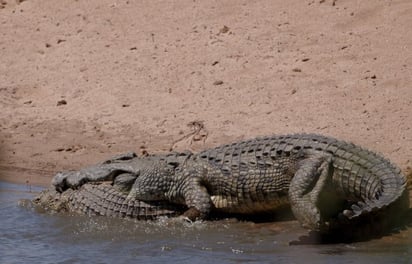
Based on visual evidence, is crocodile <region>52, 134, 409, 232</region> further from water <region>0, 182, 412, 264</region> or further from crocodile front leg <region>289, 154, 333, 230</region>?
water <region>0, 182, 412, 264</region>

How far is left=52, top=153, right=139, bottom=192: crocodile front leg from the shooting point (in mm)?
8203

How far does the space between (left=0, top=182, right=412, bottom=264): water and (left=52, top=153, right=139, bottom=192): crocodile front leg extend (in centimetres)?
33

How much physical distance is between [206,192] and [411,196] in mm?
1631

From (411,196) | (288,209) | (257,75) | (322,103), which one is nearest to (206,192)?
(288,209)

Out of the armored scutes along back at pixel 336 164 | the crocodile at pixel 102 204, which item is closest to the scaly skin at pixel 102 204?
the crocodile at pixel 102 204

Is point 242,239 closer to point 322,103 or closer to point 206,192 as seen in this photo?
point 206,192

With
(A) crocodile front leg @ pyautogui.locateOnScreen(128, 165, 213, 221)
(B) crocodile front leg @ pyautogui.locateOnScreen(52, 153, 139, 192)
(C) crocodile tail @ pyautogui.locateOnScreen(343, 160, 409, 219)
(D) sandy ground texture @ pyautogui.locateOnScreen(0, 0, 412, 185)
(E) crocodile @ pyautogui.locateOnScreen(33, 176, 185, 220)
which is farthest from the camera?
(D) sandy ground texture @ pyautogui.locateOnScreen(0, 0, 412, 185)

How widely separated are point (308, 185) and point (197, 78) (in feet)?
14.3

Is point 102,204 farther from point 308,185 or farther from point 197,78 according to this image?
point 197,78

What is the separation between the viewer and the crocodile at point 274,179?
6.96 m

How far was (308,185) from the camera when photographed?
7.18m

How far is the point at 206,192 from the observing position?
7836 millimetres

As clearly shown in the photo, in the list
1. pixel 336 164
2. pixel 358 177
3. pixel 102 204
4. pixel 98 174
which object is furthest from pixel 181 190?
pixel 358 177

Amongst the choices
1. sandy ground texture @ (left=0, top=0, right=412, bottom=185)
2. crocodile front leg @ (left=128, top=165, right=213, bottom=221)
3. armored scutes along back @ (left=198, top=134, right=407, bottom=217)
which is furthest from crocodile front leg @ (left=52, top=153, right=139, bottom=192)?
sandy ground texture @ (left=0, top=0, right=412, bottom=185)
